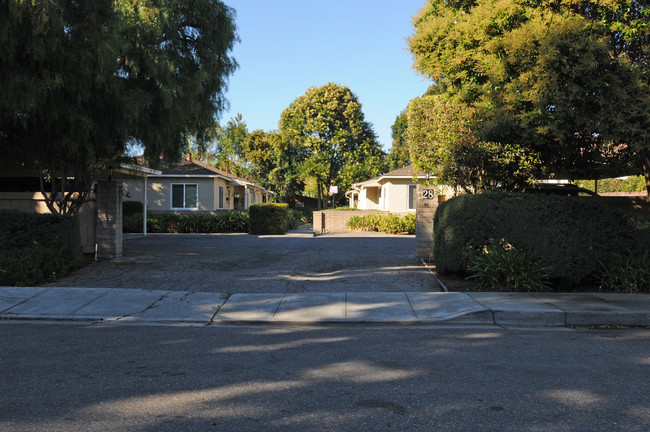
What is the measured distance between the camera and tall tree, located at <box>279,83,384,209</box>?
149 ft

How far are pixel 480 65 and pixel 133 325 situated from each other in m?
9.26

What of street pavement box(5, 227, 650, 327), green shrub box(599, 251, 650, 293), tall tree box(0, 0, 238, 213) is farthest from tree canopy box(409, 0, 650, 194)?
tall tree box(0, 0, 238, 213)

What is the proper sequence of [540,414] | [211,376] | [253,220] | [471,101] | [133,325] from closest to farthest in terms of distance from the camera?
[540,414] → [211,376] → [133,325] → [471,101] → [253,220]

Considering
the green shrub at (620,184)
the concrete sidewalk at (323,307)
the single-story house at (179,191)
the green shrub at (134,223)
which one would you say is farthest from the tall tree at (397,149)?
the concrete sidewalk at (323,307)

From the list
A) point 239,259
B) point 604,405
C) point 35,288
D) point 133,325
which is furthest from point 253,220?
point 604,405

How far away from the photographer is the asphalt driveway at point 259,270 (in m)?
10.9

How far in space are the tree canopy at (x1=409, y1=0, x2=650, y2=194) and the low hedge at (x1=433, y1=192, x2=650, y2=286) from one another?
1343mm

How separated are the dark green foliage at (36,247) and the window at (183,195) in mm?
16720

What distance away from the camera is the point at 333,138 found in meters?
45.9

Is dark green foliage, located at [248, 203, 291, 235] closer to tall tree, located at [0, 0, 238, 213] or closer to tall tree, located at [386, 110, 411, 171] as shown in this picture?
tall tree, located at [0, 0, 238, 213]

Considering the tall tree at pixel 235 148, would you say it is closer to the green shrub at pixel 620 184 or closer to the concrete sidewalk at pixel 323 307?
the green shrub at pixel 620 184

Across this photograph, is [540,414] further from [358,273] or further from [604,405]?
[358,273]

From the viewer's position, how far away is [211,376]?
17.0 feet

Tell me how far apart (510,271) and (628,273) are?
2282mm
